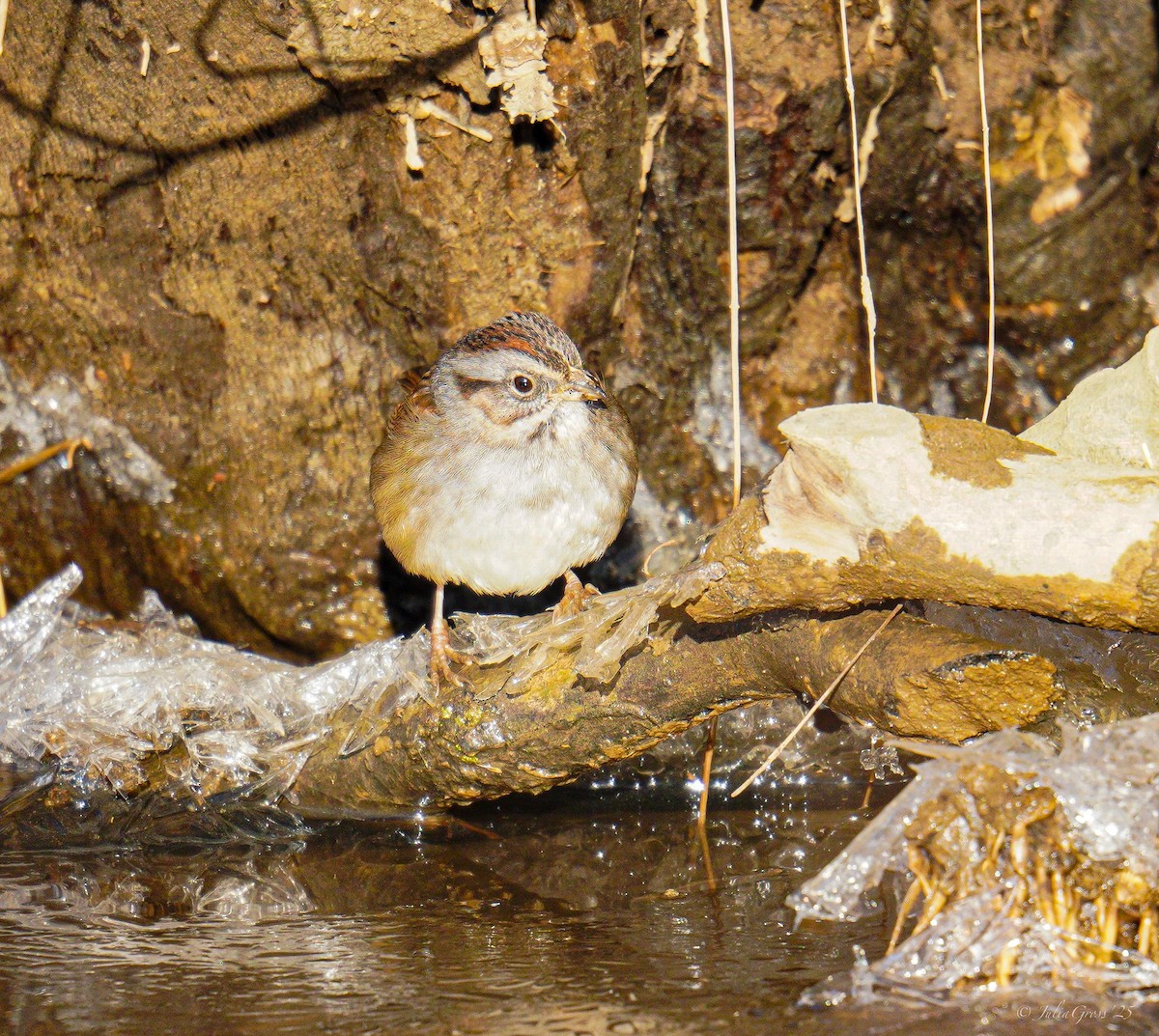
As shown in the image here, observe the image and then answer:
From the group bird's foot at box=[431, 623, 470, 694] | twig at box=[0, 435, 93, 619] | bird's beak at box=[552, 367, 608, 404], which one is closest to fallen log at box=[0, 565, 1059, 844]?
bird's foot at box=[431, 623, 470, 694]

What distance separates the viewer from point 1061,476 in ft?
8.91

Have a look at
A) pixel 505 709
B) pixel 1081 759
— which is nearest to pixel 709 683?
pixel 505 709

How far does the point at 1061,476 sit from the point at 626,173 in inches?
108

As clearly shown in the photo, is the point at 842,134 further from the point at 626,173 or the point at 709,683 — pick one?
the point at 709,683

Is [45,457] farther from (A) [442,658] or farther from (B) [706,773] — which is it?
(B) [706,773]

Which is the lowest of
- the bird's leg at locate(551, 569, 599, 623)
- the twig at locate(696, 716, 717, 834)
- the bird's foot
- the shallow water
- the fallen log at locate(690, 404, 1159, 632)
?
the shallow water

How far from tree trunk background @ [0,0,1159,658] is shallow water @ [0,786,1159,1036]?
186cm

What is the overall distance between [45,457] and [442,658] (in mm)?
2322

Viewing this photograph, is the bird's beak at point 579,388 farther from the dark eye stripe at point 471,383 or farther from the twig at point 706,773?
the twig at point 706,773

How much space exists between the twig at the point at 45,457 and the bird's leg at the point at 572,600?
88.7 inches

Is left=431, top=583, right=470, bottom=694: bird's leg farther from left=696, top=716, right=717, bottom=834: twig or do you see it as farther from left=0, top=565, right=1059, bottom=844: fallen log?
left=696, top=716, right=717, bottom=834: twig

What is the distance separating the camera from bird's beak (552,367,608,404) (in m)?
4.53

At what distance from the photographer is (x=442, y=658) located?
4363 millimetres

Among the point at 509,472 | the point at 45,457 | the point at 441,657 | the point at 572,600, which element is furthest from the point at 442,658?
the point at 45,457
